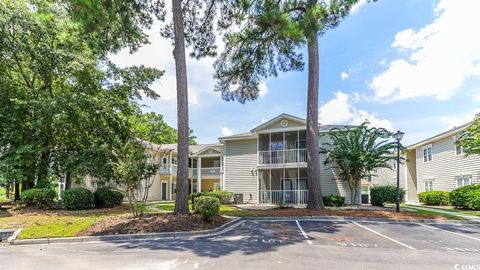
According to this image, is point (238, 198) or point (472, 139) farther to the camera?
point (238, 198)

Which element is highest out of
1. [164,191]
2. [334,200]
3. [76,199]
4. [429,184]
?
[429,184]

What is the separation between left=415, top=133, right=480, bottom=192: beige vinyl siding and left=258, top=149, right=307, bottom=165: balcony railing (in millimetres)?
10615

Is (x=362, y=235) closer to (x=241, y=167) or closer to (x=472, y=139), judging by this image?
(x=472, y=139)

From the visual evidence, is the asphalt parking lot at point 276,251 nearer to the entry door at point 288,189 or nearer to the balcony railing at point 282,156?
the balcony railing at point 282,156

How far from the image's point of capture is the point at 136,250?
7.96m

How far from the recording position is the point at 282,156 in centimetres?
2325

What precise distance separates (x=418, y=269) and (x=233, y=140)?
20004mm

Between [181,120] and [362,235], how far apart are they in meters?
7.66

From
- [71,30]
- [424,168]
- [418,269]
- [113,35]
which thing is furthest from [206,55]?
[424,168]

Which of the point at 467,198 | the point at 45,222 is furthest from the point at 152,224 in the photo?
the point at 467,198

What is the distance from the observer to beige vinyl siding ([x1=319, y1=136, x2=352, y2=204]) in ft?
71.8

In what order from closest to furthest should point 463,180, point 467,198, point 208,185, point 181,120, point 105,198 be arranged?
point 181,120 → point 105,198 → point 467,198 → point 463,180 → point 208,185

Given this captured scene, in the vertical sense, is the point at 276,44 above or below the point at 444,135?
above

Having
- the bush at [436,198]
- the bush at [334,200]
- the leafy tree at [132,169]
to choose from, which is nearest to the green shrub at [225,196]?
the bush at [334,200]
